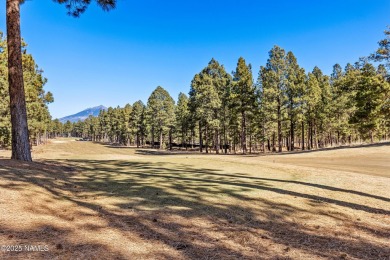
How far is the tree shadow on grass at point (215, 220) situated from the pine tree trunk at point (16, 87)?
95.9 inches

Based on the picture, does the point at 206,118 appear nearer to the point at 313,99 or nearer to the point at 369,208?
the point at 313,99

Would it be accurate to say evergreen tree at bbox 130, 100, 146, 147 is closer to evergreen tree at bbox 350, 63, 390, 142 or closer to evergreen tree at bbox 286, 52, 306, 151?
evergreen tree at bbox 286, 52, 306, 151

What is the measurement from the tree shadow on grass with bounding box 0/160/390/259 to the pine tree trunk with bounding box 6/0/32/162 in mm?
2436

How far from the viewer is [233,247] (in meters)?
4.68

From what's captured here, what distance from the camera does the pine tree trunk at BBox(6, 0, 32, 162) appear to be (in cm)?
1188

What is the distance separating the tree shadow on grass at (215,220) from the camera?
4.64 metres

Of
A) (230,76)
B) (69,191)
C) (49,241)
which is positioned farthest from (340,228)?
(230,76)

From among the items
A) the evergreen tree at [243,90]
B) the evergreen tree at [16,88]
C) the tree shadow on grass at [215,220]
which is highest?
the evergreen tree at [243,90]

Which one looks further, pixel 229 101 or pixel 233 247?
pixel 229 101

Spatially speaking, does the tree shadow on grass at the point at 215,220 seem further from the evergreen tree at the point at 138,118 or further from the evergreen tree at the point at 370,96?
the evergreen tree at the point at 138,118

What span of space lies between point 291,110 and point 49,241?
143 ft

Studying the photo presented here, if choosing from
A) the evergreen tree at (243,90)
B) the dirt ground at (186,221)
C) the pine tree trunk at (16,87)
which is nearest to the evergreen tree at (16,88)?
the pine tree trunk at (16,87)

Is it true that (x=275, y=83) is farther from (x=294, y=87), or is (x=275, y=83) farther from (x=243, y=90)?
(x=243, y=90)

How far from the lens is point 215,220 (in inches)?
244
